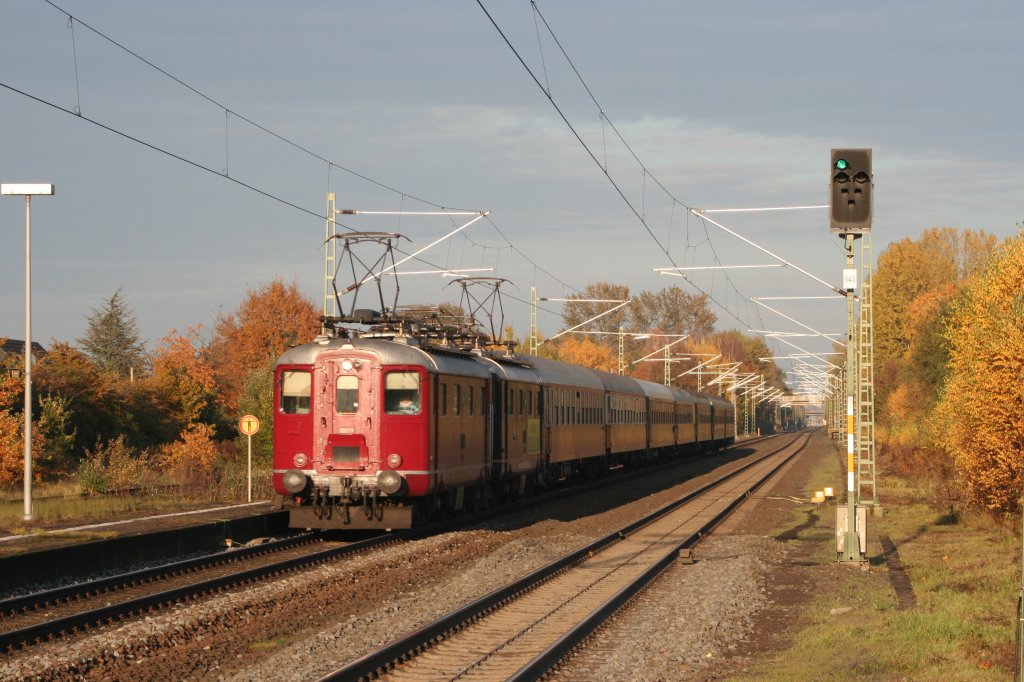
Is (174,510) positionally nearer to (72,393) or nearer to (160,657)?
(160,657)

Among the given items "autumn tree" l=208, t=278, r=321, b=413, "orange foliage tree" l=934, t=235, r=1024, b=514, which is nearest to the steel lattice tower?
"orange foliage tree" l=934, t=235, r=1024, b=514

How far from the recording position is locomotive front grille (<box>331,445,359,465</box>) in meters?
18.7

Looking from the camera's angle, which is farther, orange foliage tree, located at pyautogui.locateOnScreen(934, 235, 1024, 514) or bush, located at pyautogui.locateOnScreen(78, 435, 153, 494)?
bush, located at pyautogui.locateOnScreen(78, 435, 153, 494)

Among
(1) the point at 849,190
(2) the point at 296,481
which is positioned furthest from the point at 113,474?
(1) the point at 849,190

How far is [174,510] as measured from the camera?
72.1 ft

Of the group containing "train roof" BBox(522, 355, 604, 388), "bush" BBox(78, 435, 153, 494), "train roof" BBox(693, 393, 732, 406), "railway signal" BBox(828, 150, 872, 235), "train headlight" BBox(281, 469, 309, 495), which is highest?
"railway signal" BBox(828, 150, 872, 235)

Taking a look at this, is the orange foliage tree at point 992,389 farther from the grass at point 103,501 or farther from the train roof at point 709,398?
the train roof at point 709,398

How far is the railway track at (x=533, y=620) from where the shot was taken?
9.66m

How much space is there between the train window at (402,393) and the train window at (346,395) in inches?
19.8

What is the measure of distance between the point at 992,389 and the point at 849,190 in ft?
28.3

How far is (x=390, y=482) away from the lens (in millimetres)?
18344

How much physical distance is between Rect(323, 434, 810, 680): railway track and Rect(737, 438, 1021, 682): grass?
193 centimetres

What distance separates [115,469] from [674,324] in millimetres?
106989

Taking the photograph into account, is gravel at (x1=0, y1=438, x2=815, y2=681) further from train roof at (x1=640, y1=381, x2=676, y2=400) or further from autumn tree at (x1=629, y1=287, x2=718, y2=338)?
autumn tree at (x1=629, y1=287, x2=718, y2=338)
